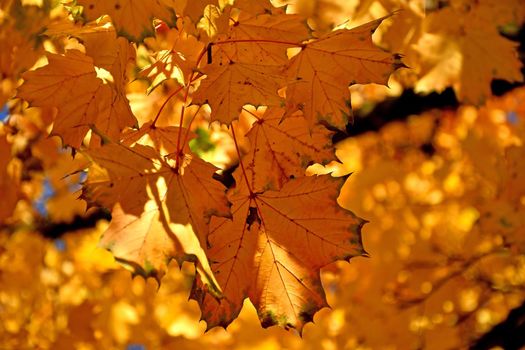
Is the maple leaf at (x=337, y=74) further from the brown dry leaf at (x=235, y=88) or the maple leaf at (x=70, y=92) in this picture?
the maple leaf at (x=70, y=92)

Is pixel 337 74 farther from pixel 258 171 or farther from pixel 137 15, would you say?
pixel 137 15

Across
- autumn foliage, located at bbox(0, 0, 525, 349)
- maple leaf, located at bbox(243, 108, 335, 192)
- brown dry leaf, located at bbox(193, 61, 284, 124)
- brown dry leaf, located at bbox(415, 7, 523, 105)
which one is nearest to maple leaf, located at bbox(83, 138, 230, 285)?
autumn foliage, located at bbox(0, 0, 525, 349)

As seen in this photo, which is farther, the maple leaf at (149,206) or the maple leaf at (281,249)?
the maple leaf at (281,249)

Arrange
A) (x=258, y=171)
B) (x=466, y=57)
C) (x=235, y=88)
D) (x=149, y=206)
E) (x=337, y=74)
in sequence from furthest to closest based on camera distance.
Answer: (x=466, y=57) < (x=258, y=171) < (x=337, y=74) < (x=235, y=88) < (x=149, y=206)

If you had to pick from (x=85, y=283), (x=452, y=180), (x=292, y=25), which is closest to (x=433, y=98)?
(x=452, y=180)

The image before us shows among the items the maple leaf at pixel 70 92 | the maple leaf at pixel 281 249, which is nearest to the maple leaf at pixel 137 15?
the maple leaf at pixel 70 92

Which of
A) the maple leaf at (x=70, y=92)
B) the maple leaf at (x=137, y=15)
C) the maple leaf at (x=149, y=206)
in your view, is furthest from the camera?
the maple leaf at (x=70, y=92)

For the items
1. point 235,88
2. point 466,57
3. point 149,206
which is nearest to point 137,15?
point 235,88

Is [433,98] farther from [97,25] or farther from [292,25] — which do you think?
[97,25]
